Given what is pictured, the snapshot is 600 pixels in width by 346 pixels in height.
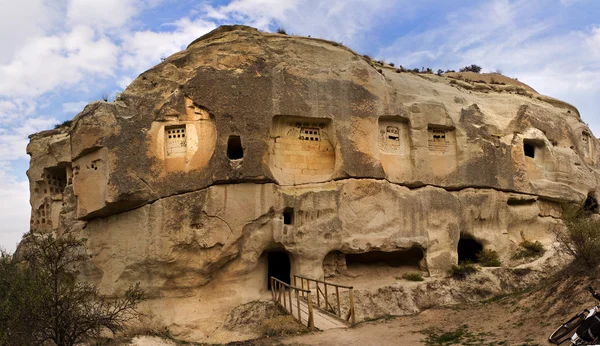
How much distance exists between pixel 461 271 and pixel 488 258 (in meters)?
1.34

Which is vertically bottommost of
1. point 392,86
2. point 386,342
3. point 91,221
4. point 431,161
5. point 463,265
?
point 386,342

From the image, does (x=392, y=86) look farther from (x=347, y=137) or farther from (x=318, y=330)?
(x=318, y=330)

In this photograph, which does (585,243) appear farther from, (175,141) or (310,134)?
(175,141)

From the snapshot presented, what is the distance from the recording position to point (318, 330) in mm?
11078

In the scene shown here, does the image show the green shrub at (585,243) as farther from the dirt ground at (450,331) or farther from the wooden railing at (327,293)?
the wooden railing at (327,293)

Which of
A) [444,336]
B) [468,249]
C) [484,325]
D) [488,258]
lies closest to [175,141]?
[444,336]

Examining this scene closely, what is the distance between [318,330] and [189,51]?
7632 mm

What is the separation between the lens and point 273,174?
13867 mm

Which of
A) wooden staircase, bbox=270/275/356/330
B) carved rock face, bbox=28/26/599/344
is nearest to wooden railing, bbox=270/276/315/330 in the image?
wooden staircase, bbox=270/275/356/330

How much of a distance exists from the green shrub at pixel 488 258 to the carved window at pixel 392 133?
373 centimetres

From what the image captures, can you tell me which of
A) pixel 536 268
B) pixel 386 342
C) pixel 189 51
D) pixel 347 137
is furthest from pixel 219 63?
pixel 536 268

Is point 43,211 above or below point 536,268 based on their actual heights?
above

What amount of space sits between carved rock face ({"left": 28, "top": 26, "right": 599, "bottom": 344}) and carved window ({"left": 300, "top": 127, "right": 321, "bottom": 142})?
30 mm

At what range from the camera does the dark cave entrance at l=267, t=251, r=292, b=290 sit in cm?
1503
